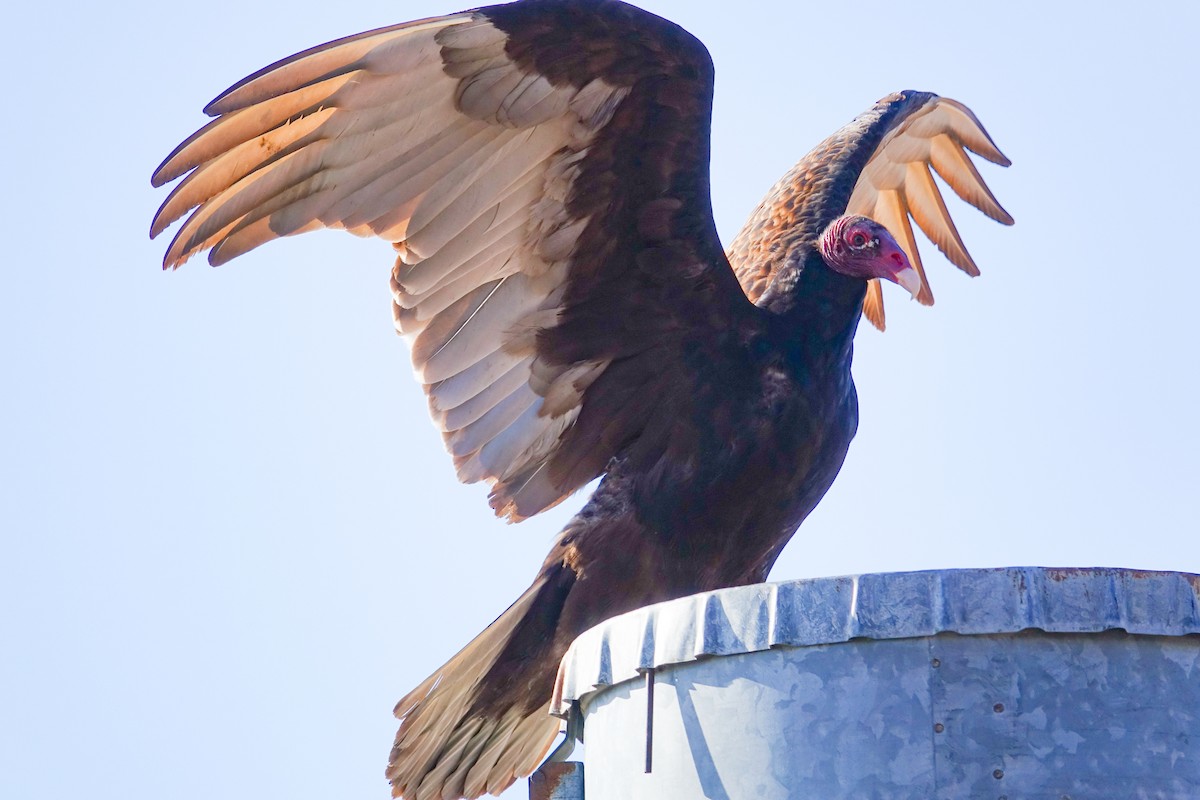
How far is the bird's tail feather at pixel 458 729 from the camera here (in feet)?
13.7

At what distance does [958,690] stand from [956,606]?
Answer: 0.12m

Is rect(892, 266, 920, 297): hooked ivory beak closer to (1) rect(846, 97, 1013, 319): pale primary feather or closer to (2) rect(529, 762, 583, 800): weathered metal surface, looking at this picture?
(1) rect(846, 97, 1013, 319): pale primary feather

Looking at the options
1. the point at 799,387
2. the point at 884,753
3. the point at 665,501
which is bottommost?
the point at 884,753

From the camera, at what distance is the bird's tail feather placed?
4.17 m

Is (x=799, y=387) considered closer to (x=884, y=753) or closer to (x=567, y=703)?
(x=567, y=703)

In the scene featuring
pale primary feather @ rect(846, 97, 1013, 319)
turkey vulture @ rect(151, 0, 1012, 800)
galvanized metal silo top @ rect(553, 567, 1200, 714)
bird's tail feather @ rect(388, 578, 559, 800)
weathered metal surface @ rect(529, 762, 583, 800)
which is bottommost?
weathered metal surface @ rect(529, 762, 583, 800)

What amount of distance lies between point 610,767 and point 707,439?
174 cm

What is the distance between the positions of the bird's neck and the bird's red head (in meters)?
0.03

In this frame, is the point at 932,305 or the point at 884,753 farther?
the point at 932,305

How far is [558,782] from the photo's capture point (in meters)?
2.84

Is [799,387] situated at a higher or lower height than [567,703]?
higher

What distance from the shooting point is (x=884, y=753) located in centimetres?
229

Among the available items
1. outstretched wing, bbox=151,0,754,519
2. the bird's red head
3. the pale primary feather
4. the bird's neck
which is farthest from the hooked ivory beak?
the pale primary feather

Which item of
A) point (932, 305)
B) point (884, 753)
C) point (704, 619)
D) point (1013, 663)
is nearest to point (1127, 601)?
point (1013, 663)
